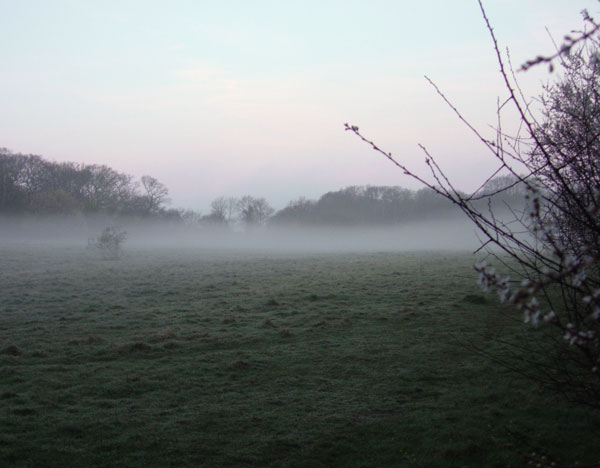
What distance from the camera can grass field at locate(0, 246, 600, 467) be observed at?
20.8 ft

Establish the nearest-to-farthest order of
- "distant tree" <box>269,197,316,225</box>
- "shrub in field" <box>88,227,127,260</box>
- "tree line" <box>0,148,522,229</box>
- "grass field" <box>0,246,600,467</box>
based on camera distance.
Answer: "grass field" <box>0,246,600,467</box>, "shrub in field" <box>88,227,127,260</box>, "tree line" <box>0,148,522,229</box>, "distant tree" <box>269,197,316,225</box>

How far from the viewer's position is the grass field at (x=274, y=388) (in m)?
6.34

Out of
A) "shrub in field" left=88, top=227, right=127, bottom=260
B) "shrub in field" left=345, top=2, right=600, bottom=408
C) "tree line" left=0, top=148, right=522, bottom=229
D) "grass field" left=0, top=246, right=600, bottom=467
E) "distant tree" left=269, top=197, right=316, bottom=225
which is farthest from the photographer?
"distant tree" left=269, top=197, right=316, bottom=225

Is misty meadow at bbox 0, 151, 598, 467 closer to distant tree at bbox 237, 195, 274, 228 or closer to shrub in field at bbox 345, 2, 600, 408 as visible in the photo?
shrub in field at bbox 345, 2, 600, 408

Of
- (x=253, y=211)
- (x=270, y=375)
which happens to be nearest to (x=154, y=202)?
(x=253, y=211)

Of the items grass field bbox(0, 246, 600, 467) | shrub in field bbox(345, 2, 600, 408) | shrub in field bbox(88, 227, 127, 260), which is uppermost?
shrub in field bbox(345, 2, 600, 408)

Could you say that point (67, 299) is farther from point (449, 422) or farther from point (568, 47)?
point (568, 47)

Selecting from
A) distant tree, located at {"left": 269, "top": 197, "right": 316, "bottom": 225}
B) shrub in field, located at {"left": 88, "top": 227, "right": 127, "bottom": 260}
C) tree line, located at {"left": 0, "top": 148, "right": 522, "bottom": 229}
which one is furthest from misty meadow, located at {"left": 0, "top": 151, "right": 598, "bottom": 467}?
distant tree, located at {"left": 269, "top": 197, "right": 316, "bottom": 225}

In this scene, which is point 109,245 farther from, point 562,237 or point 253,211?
point 253,211

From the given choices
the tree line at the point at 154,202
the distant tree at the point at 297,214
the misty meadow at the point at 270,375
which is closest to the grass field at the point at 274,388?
the misty meadow at the point at 270,375

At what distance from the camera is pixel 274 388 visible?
349 inches

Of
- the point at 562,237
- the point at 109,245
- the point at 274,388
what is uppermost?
the point at 562,237

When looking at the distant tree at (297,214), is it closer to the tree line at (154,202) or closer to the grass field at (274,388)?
the tree line at (154,202)

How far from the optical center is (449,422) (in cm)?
705
